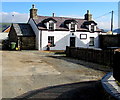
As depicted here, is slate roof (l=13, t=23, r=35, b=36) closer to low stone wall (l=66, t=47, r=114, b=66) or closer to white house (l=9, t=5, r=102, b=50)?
white house (l=9, t=5, r=102, b=50)

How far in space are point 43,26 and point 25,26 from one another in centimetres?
390

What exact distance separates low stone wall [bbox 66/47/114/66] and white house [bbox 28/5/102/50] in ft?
28.0

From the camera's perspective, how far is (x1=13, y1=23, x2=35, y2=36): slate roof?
28.9 m

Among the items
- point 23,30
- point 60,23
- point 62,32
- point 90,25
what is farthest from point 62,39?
point 23,30

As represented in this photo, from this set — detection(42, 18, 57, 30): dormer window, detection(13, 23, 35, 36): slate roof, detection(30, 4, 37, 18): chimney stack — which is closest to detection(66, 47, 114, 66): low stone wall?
detection(42, 18, 57, 30): dormer window

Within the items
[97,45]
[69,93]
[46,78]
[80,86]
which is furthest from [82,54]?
[97,45]

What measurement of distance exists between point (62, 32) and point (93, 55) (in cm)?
1446

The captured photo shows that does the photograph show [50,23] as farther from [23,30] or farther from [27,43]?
[27,43]

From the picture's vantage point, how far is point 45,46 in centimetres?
2902

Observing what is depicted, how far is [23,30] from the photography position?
2983 cm

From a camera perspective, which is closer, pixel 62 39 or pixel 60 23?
pixel 62 39

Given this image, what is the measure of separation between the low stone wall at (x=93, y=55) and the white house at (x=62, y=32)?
8.52m

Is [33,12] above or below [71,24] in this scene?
above

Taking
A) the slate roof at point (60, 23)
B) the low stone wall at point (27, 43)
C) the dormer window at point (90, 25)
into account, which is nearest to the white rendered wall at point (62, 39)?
the slate roof at point (60, 23)
